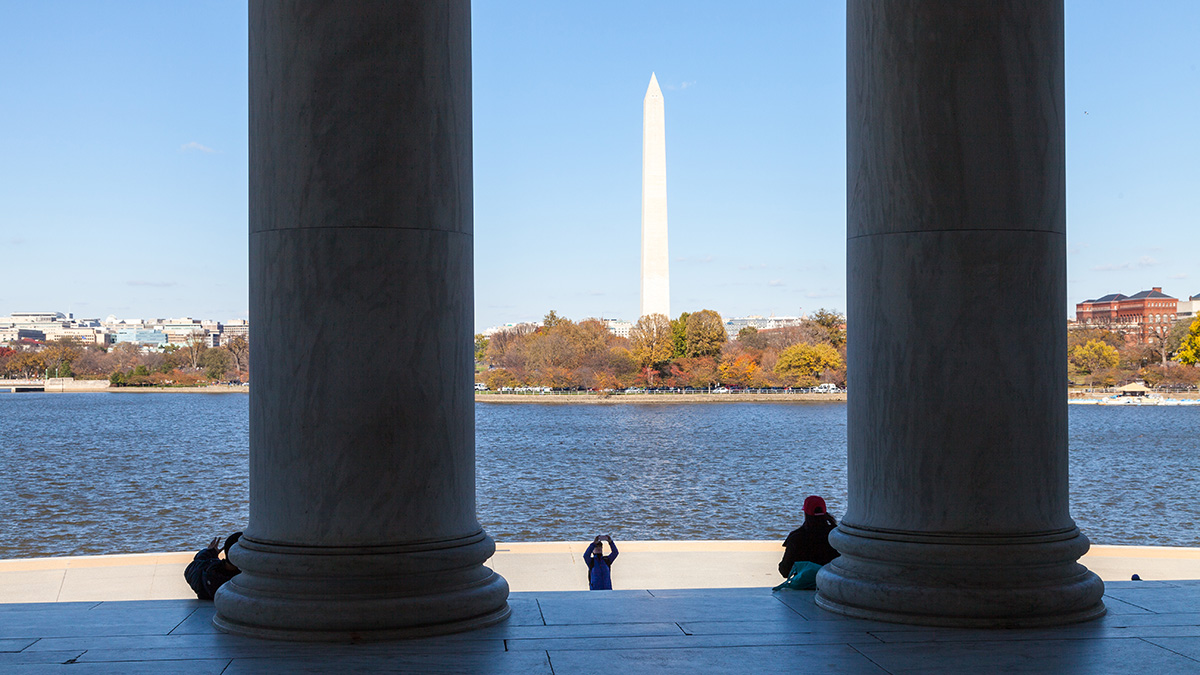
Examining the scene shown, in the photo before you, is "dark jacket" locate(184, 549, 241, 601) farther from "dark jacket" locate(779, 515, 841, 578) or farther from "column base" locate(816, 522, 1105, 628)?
"column base" locate(816, 522, 1105, 628)

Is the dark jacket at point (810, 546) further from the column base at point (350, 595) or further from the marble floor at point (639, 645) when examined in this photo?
the column base at point (350, 595)

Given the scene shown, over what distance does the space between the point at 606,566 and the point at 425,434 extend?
3418 centimetres

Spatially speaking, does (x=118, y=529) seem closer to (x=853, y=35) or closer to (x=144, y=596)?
(x=144, y=596)

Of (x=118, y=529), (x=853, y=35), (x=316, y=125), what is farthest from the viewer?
(x=118, y=529)

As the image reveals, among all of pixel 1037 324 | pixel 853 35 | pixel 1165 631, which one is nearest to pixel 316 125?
pixel 853 35

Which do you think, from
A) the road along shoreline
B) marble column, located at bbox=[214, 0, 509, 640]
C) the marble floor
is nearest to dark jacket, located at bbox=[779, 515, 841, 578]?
the marble floor

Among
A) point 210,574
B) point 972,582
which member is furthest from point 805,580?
point 210,574

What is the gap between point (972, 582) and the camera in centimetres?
2697

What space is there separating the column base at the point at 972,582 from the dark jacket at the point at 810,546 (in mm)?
7706

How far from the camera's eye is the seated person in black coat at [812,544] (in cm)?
3597

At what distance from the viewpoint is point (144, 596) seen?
70875 mm

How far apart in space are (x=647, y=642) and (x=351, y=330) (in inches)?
372

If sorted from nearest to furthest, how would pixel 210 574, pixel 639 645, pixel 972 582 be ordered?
1. pixel 639 645
2. pixel 972 582
3. pixel 210 574

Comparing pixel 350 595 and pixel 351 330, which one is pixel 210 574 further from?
pixel 351 330
